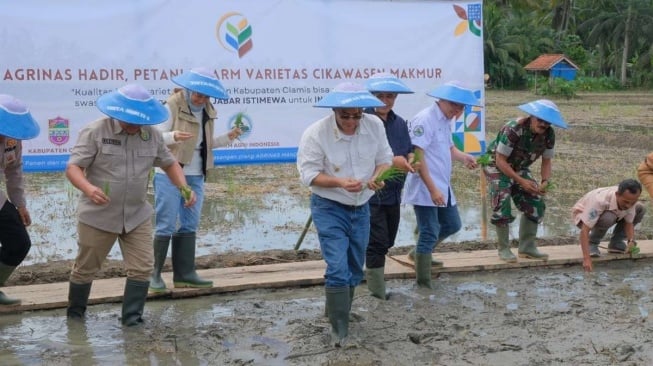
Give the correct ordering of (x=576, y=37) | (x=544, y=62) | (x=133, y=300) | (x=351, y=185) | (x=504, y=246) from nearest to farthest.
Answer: (x=351, y=185) → (x=133, y=300) → (x=504, y=246) → (x=544, y=62) → (x=576, y=37)

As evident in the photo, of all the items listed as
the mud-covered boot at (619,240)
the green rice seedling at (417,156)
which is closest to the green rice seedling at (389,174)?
the green rice seedling at (417,156)

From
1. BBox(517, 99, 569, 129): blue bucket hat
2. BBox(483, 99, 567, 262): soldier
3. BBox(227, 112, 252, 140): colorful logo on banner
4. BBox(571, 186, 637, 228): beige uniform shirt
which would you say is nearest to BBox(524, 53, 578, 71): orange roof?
BBox(571, 186, 637, 228): beige uniform shirt

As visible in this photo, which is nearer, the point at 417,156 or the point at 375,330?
the point at 375,330

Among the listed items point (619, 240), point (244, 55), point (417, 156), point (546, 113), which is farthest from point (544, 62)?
point (417, 156)

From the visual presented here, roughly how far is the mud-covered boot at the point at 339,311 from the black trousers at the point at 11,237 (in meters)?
1.99

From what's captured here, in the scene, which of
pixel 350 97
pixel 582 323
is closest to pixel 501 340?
pixel 582 323

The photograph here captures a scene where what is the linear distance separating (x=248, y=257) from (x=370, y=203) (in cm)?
193

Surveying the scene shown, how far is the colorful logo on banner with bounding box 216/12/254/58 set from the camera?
6938mm

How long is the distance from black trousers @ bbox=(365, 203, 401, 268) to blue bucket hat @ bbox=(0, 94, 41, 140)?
224cm

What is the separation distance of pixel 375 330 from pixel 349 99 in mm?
1502

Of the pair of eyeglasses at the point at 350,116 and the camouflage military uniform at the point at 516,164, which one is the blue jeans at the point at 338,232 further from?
the camouflage military uniform at the point at 516,164

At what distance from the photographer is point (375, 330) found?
17.3 feet

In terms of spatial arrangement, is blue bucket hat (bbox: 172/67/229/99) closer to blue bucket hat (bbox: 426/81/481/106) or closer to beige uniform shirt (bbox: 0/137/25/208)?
beige uniform shirt (bbox: 0/137/25/208)

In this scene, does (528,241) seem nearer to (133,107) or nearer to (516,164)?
(516,164)
